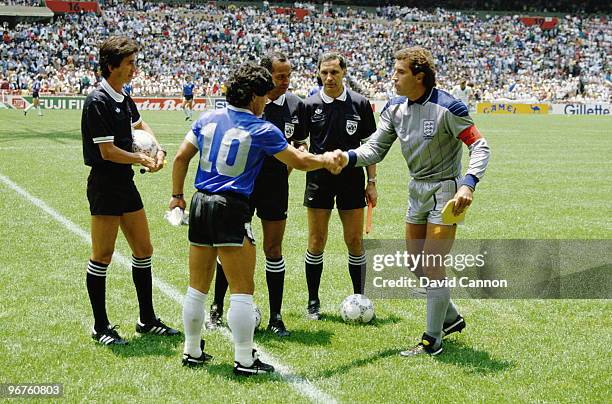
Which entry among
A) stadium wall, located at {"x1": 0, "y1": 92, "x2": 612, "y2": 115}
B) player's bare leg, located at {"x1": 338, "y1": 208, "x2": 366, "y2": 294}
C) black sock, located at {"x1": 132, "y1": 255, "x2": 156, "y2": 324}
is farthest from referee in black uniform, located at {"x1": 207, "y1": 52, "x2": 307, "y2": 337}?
stadium wall, located at {"x1": 0, "y1": 92, "x2": 612, "y2": 115}

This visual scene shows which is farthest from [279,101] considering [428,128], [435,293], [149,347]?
[149,347]

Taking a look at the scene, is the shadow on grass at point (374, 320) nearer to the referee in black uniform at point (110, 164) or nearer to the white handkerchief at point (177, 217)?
the referee in black uniform at point (110, 164)

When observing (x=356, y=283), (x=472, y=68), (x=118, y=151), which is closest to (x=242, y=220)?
(x=118, y=151)

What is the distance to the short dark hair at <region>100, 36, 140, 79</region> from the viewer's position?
18.1ft

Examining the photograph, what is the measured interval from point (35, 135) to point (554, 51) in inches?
1910

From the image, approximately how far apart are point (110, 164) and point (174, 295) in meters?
1.96

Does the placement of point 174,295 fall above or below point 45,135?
above

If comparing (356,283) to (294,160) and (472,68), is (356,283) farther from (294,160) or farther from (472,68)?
(472,68)

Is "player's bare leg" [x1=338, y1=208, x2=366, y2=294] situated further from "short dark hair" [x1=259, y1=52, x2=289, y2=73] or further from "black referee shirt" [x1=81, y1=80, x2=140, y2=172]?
"black referee shirt" [x1=81, y1=80, x2=140, y2=172]

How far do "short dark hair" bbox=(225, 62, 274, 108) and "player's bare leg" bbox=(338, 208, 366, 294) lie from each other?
192 cm

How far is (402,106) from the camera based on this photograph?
5715 millimetres

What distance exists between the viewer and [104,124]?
549 centimetres

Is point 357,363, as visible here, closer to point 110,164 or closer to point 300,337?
point 300,337

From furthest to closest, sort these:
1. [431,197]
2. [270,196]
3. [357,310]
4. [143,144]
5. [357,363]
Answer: [357,310] → [270,196] → [143,144] → [431,197] → [357,363]
